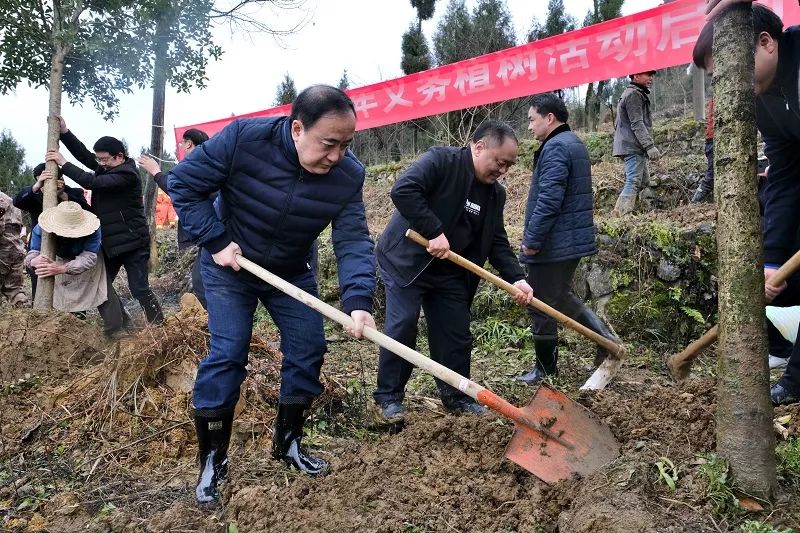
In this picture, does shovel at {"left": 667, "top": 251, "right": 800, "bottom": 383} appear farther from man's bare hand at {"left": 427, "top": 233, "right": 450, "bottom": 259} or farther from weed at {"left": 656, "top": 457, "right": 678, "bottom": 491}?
man's bare hand at {"left": 427, "top": 233, "right": 450, "bottom": 259}

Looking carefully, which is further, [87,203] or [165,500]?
[87,203]

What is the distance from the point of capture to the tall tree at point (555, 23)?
1858cm

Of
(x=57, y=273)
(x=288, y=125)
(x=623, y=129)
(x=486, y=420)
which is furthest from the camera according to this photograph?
(x=623, y=129)

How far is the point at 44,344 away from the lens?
421 centimetres

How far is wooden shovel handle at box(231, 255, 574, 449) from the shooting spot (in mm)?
2436

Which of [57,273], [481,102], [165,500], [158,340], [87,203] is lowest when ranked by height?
[165,500]

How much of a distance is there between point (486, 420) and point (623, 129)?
484 cm

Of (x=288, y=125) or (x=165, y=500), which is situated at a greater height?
(x=288, y=125)

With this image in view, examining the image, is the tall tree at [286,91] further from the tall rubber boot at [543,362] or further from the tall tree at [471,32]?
the tall rubber boot at [543,362]

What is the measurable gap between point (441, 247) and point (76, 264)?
3.27m

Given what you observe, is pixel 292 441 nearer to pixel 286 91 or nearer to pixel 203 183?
pixel 203 183

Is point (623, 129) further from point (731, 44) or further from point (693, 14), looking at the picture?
point (731, 44)

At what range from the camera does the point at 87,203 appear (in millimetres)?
5309

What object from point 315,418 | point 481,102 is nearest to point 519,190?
point 481,102
